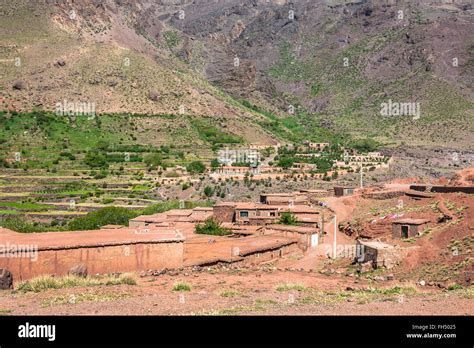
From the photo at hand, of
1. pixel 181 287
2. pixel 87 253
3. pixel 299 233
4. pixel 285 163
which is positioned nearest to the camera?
pixel 181 287

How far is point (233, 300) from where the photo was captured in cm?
1602

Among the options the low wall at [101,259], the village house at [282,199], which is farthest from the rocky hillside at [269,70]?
the low wall at [101,259]

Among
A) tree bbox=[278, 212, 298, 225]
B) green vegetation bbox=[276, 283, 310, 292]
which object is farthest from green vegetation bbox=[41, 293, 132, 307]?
tree bbox=[278, 212, 298, 225]

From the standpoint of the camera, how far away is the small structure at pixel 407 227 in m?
29.4

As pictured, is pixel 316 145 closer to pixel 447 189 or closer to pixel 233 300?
pixel 447 189

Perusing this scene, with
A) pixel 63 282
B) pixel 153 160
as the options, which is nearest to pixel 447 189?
pixel 63 282

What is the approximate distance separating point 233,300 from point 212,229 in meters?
18.4

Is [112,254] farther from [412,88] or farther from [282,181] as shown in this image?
[412,88]

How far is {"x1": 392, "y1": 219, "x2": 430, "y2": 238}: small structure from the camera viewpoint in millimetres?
29391

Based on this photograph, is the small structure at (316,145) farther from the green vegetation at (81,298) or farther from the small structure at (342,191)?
the green vegetation at (81,298)

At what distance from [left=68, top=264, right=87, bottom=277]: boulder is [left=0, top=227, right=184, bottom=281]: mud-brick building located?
19cm

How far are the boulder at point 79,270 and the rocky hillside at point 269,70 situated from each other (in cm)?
7524

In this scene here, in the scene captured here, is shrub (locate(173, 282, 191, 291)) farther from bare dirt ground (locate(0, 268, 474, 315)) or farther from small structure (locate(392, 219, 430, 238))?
small structure (locate(392, 219, 430, 238))
